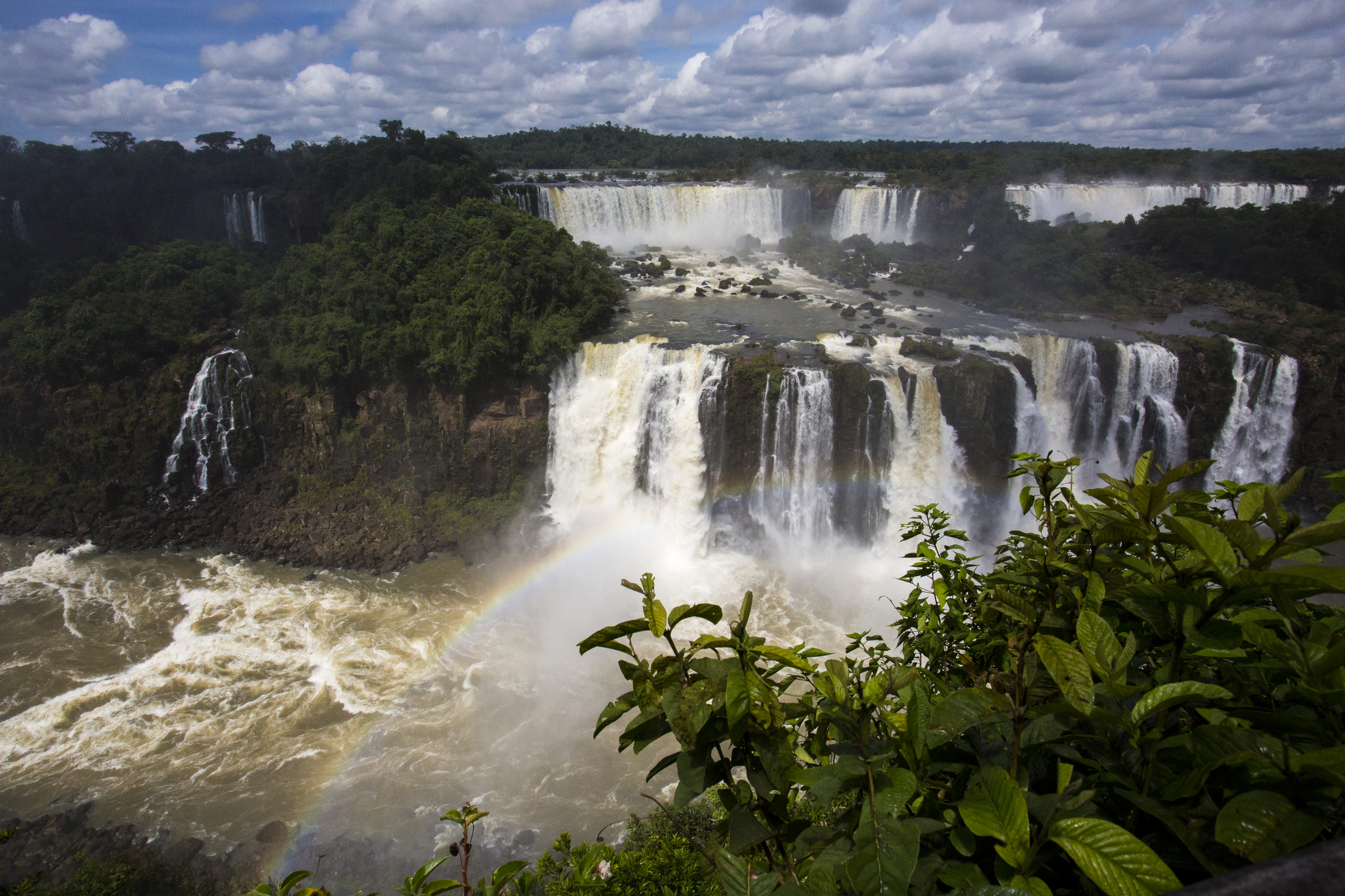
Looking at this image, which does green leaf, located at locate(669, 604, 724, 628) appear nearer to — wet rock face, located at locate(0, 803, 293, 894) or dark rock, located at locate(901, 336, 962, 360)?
wet rock face, located at locate(0, 803, 293, 894)

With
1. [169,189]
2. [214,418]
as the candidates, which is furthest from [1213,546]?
[169,189]

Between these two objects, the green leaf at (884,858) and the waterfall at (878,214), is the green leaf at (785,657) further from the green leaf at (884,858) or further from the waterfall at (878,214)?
the waterfall at (878,214)

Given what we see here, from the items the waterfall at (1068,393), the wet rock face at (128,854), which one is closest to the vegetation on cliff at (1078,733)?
the wet rock face at (128,854)

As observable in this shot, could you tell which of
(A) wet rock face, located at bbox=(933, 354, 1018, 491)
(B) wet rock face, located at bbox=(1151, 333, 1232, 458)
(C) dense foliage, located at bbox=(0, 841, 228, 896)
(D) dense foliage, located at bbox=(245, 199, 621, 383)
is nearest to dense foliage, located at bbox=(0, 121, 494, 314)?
(D) dense foliage, located at bbox=(245, 199, 621, 383)

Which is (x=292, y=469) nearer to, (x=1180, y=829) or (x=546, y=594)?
(x=546, y=594)

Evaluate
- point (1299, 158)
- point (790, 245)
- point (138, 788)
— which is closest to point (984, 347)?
point (790, 245)

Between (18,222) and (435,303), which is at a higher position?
(18,222)

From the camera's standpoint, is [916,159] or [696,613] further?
[916,159]
